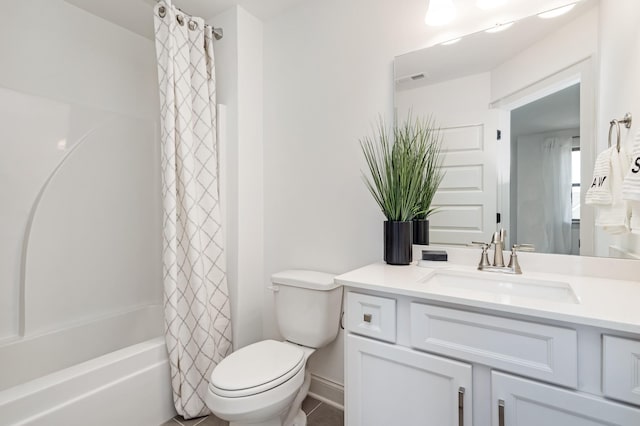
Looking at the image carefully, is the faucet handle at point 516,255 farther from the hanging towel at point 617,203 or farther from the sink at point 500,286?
the hanging towel at point 617,203

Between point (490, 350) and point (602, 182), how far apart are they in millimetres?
739

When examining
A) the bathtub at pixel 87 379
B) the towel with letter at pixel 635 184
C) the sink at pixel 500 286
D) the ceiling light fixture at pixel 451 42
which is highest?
the ceiling light fixture at pixel 451 42

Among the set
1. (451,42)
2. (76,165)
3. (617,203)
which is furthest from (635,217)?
(76,165)

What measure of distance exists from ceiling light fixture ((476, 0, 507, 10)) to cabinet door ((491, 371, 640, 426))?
1.48m

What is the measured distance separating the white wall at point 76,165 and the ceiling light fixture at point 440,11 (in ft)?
6.93

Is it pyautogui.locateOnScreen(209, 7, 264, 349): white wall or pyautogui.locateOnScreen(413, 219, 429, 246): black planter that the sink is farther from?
pyautogui.locateOnScreen(209, 7, 264, 349): white wall

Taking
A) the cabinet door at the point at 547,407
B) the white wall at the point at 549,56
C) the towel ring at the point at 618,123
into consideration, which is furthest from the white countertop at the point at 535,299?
the white wall at the point at 549,56

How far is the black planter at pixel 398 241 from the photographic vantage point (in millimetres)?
1453

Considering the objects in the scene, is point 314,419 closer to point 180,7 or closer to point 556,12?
point 556,12

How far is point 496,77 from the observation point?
142cm

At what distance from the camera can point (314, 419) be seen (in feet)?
5.59

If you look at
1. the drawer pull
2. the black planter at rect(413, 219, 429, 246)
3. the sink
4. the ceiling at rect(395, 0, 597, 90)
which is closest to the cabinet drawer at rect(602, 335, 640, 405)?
the sink

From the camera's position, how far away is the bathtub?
1260mm

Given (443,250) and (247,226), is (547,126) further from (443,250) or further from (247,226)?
(247,226)
